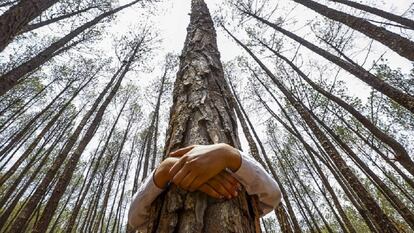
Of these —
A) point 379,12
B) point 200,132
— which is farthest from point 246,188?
point 379,12

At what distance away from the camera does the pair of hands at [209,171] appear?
3.47 ft

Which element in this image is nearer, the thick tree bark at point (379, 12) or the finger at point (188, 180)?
the finger at point (188, 180)

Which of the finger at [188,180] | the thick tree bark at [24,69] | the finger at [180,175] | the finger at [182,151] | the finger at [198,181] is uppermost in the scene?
Result: the thick tree bark at [24,69]

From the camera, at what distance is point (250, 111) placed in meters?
15.0

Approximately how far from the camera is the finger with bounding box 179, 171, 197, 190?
3.47ft

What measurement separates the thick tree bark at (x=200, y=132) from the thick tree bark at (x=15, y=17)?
87.8 inches

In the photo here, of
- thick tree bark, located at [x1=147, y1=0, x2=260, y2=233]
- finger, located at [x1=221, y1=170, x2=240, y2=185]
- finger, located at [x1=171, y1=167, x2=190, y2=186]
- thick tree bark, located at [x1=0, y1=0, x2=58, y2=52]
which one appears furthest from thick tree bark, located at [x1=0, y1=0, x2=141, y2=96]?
finger, located at [x1=221, y1=170, x2=240, y2=185]

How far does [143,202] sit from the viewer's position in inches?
47.9

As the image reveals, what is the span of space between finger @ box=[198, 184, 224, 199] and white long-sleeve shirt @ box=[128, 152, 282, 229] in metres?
0.13

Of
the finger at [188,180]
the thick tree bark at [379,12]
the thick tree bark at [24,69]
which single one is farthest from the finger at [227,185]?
the thick tree bark at [379,12]

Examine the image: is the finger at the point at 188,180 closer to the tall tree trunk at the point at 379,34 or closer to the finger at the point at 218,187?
the finger at the point at 218,187

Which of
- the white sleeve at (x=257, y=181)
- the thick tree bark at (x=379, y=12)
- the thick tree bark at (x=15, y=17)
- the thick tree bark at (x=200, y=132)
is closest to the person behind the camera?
the thick tree bark at (x=200, y=132)

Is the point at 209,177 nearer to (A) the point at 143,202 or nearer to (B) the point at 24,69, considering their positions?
(A) the point at 143,202

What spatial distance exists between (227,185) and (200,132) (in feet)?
1.56
